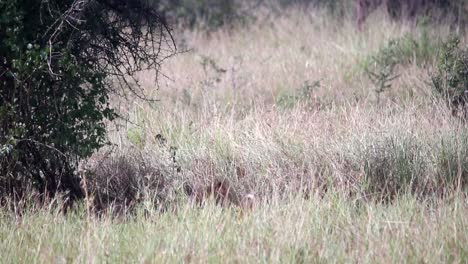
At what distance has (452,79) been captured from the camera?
7.56 meters

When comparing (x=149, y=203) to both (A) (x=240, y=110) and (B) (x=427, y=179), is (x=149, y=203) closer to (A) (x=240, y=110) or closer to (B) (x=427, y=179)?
(B) (x=427, y=179)

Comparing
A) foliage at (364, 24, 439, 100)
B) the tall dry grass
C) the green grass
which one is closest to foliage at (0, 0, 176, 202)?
the green grass

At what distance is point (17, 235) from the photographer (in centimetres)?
497

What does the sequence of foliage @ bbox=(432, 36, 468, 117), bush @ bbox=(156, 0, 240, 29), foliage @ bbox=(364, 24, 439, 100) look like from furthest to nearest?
1. bush @ bbox=(156, 0, 240, 29)
2. foliage @ bbox=(364, 24, 439, 100)
3. foliage @ bbox=(432, 36, 468, 117)

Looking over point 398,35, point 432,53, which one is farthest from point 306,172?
point 398,35

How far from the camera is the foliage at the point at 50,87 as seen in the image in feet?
17.6

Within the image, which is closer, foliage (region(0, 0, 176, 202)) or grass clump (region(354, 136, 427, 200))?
foliage (region(0, 0, 176, 202))

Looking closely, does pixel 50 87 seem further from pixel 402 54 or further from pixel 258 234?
pixel 402 54

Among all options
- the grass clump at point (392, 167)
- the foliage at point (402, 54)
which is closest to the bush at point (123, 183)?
the grass clump at point (392, 167)

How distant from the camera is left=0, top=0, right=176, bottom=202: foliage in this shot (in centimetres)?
535

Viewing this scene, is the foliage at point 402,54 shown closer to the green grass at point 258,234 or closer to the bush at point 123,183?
the bush at point 123,183

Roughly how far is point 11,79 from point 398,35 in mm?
6989

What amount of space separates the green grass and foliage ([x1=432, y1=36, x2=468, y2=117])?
2201 mm

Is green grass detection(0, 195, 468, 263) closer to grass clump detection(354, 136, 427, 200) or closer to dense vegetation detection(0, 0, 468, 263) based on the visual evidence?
dense vegetation detection(0, 0, 468, 263)
